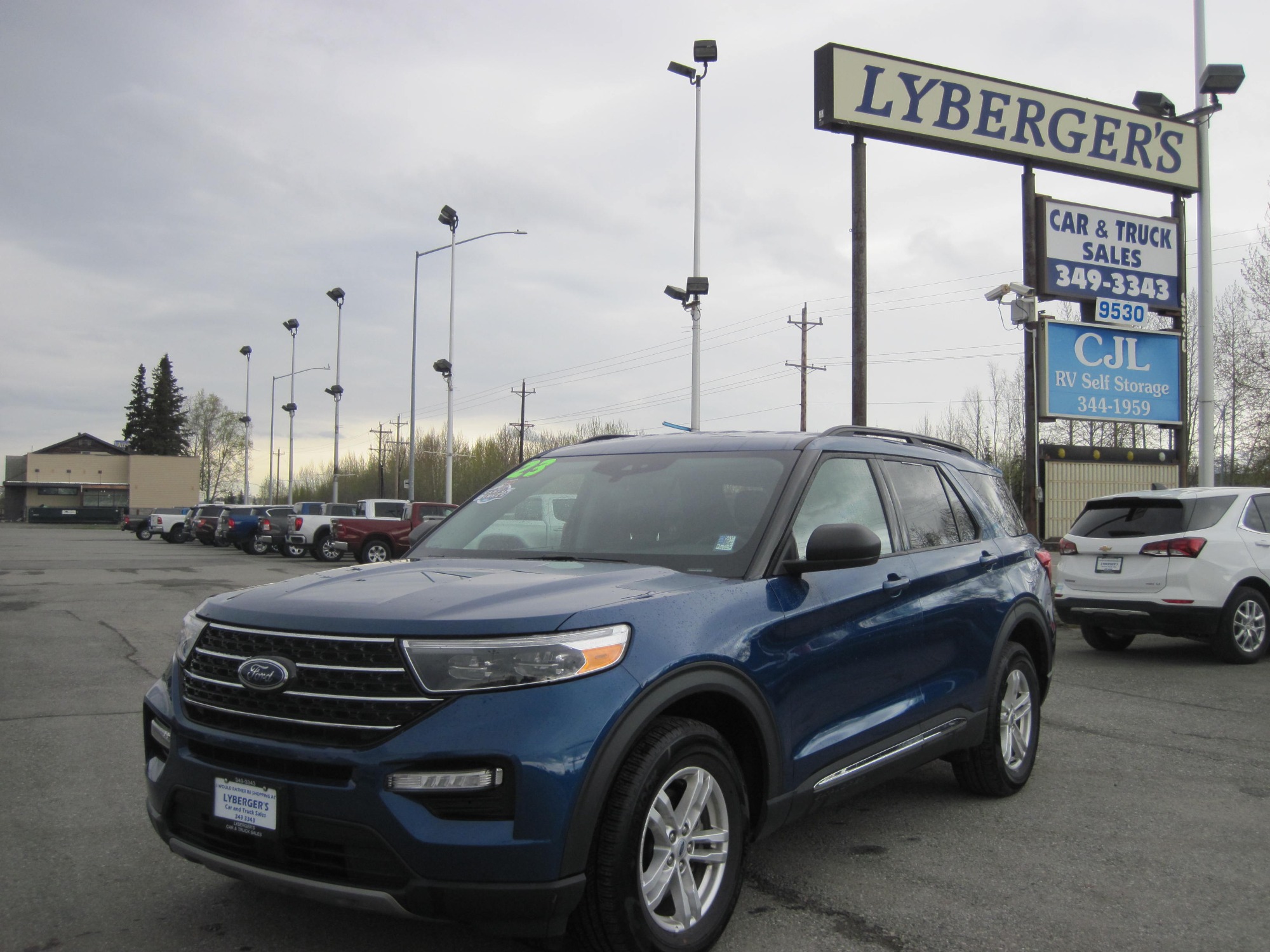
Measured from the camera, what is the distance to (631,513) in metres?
4.23

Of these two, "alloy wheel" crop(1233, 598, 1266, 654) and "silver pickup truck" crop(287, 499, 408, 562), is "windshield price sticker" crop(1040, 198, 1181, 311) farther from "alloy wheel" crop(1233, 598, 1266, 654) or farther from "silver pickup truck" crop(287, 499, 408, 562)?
"silver pickup truck" crop(287, 499, 408, 562)

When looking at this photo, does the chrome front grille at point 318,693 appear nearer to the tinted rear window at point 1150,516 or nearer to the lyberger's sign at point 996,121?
the tinted rear window at point 1150,516

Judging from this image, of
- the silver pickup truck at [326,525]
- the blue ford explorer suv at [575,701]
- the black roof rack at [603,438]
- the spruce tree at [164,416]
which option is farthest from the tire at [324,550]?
the spruce tree at [164,416]

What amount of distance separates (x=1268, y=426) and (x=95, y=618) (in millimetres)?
33560

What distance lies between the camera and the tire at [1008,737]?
512 cm

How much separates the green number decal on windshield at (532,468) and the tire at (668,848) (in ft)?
6.23

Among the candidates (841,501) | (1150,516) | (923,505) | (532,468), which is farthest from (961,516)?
(1150,516)

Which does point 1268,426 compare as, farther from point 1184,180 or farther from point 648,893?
point 648,893

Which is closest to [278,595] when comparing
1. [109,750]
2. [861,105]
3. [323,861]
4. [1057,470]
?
[323,861]

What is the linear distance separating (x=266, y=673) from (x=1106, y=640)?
10.3 m

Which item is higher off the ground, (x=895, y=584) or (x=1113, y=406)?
(x=1113, y=406)

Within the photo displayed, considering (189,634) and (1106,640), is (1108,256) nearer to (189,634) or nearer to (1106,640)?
(1106,640)

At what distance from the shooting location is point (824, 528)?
144 inches

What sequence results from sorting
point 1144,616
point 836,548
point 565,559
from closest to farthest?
point 836,548, point 565,559, point 1144,616
